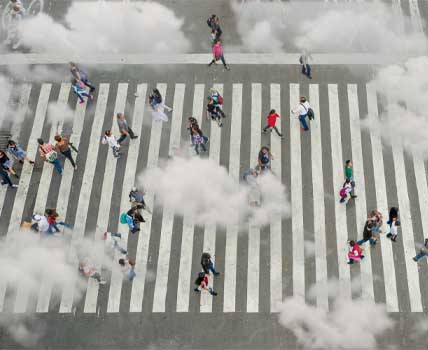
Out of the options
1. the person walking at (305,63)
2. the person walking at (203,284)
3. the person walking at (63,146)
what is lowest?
the person walking at (203,284)

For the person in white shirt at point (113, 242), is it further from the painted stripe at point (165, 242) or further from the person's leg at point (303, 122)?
the person's leg at point (303, 122)

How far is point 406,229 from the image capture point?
47.5 feet

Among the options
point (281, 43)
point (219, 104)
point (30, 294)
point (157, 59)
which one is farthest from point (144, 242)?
point (281, 43)

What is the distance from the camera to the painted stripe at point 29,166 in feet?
51.1

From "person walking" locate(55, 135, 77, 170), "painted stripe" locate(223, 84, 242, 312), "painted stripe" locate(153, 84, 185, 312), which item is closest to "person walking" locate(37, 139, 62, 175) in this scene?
"person walking" locate(55, 135, 77, 170)

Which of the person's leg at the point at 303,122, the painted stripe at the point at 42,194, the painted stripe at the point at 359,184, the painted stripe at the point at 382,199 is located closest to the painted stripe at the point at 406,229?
the painted stripe at the point at 382,199

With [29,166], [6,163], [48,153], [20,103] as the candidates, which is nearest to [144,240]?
[48,153]

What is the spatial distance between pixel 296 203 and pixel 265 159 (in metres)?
1.76

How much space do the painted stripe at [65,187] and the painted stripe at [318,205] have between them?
7.86 metres

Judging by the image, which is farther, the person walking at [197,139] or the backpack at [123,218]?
the person walking at [197,139]

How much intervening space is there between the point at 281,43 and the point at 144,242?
9.11 metres

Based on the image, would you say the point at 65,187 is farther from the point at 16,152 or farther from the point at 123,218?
the point at 123,218

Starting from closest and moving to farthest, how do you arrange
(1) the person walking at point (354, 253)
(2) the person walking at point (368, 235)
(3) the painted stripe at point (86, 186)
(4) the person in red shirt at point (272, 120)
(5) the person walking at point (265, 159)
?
(1) the person walking at point (354, 253) < (2) the person walking at point (368, 235) < (3) the painted stripe at point (86, 186) < (5) the person walking at point (265, 159) < (4) the person in red shirt at point (272, 120)

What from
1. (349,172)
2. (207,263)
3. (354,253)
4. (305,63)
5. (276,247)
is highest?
(305,63)
